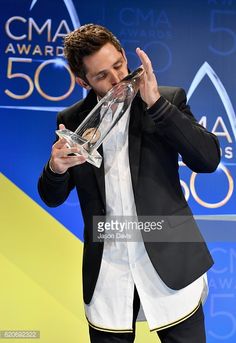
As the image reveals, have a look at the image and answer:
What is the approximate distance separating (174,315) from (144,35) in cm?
130

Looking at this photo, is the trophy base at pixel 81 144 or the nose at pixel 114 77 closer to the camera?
the trophy base at pixel 81 144

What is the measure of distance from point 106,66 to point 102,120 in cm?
14

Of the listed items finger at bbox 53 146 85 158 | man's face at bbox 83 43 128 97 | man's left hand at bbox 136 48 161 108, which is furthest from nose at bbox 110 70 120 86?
finger at bbox 53 146 85 158

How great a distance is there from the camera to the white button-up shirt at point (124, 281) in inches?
40.1

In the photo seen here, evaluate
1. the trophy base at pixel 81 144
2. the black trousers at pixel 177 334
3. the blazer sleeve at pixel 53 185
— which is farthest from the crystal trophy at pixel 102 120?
the black trousers at pixel 177 334

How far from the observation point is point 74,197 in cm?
194

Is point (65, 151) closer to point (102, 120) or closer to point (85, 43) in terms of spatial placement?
point (102, 120)

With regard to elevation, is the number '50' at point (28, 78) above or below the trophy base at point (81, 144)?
above

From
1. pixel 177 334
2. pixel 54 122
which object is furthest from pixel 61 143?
pixel 54 122

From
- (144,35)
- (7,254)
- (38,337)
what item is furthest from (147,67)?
(38,337)

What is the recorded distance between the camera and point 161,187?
1.03m

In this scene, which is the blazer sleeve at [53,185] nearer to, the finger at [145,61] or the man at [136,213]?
the man at [136,213]

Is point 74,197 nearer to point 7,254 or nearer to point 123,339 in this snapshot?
point 7,254

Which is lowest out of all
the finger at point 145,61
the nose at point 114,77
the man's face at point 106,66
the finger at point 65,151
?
the finger at point 65,151
